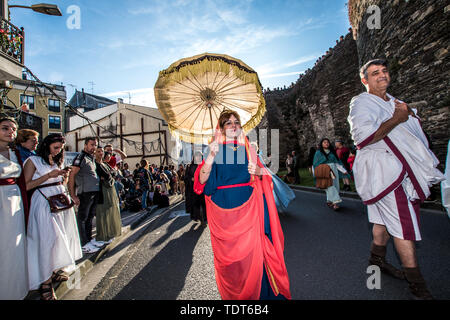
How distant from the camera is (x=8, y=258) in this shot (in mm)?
2123

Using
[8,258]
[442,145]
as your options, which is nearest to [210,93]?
[8,258]

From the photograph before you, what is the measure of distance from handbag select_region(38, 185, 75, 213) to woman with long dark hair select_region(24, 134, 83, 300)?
1.5 inches

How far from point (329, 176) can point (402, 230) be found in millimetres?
3932

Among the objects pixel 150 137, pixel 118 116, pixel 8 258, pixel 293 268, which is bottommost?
pixel 293 268

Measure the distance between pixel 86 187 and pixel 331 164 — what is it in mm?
5737

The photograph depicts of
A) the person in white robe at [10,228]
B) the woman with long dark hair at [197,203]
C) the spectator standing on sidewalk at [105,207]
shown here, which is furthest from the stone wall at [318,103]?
the person in white robe at [10,228]

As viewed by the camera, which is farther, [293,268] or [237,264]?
[293,268]

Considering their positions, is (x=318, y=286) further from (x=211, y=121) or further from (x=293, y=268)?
(x=211, y=121)

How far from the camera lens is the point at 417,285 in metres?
1.98

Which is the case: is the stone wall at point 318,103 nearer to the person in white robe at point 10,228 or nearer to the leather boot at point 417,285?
the leather boot at point 417,285

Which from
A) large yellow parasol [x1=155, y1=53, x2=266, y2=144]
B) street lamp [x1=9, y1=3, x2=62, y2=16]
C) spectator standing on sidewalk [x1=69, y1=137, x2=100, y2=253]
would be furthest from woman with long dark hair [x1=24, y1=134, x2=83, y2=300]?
street lamp [x1=9, y1=3, x2=62, y2=16]

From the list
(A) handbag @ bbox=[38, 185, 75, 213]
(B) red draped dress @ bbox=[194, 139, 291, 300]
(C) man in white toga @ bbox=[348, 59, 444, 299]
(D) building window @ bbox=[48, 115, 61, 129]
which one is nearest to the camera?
(B) red draped dress @ bbox=[194, 139, 291, 300]

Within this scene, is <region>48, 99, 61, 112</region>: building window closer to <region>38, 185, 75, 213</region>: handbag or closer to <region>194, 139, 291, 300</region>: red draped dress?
<region>38, 185, 75, 213</region>: handbag

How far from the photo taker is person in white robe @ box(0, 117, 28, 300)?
2.09 m
